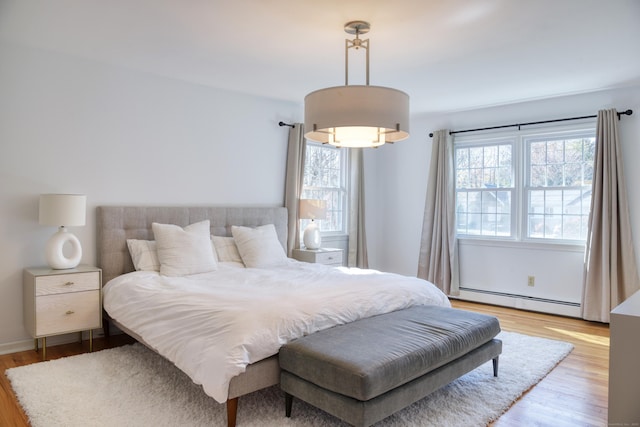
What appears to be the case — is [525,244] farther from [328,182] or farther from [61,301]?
[61,301]

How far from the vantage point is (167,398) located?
258 centimetres

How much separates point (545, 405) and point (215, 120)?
3818 mm

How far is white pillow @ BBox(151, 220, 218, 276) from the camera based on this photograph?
3.61m

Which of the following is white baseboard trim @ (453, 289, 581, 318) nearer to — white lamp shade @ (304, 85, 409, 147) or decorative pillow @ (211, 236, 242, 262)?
decorative pillow @ (211, 236, 242, 262)

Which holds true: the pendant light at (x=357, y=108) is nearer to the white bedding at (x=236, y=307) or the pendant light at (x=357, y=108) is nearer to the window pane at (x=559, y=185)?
the white bedding at (x=236, y=307)

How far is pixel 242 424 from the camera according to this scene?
2.31 m

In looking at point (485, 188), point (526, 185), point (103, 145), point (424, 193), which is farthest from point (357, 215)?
point (103, 145)

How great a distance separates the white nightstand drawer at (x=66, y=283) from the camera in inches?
125

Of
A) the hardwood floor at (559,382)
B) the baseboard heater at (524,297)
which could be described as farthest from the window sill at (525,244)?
the hardwood floor at (559,382)

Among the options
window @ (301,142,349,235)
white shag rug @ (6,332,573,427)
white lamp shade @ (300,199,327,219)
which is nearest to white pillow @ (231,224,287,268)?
white lamp shade @ (300,199,327,219)

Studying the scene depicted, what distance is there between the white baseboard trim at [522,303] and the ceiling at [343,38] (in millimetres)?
A: 2337

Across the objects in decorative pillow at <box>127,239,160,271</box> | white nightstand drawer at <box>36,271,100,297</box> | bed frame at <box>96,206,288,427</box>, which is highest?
bed frame at <box>96,206,288,427</box>

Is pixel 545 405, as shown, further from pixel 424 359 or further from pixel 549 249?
pixel 549 249

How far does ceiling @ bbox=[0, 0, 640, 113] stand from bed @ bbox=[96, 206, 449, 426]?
140 cm
